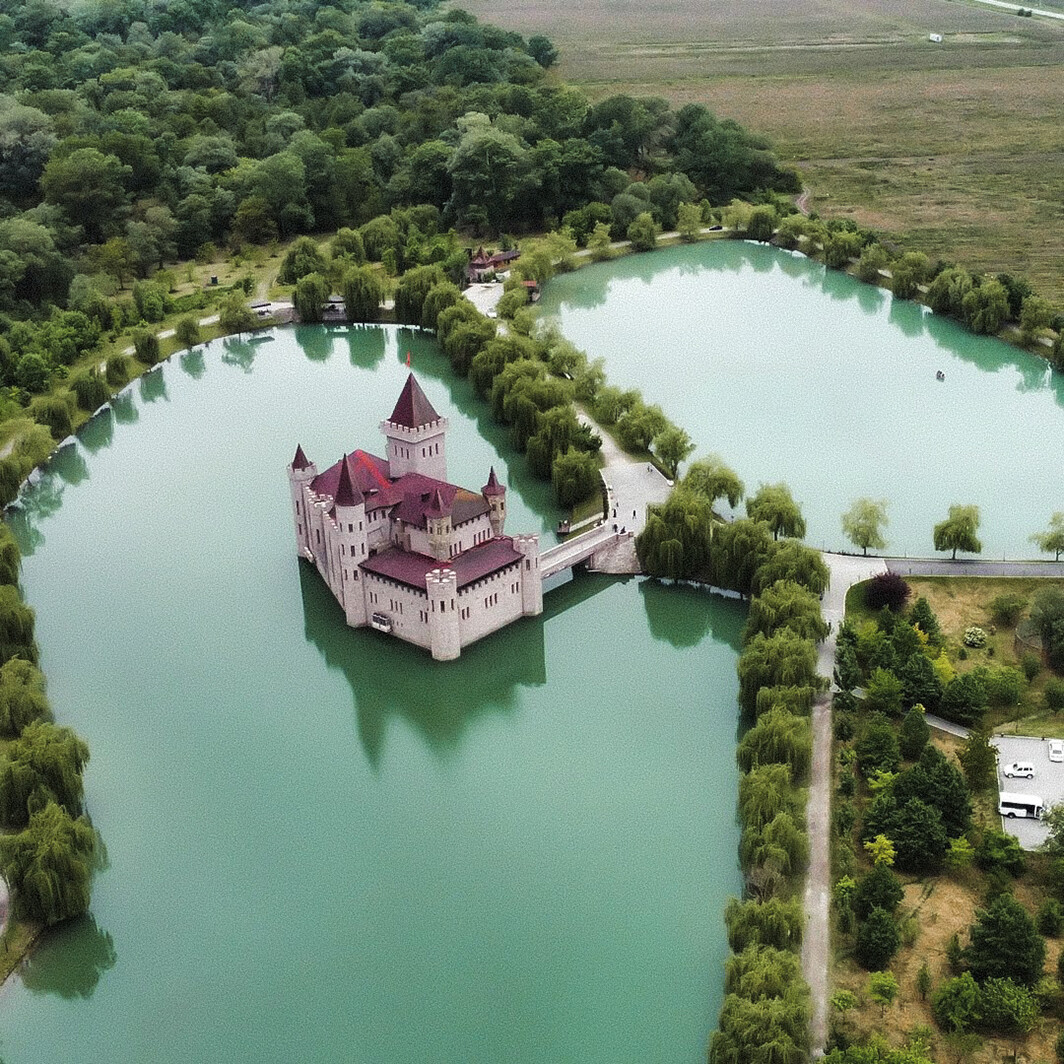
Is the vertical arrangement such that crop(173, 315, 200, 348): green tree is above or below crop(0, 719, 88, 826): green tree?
above

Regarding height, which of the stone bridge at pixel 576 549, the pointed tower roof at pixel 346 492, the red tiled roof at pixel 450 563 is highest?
the pointed tower roof at pixel 346 492

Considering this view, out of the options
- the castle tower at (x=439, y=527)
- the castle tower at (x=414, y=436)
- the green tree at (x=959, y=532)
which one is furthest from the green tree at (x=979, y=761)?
the castle tower at (x=414, y=436)

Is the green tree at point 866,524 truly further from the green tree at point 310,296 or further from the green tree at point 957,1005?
the green tree at point 310,296

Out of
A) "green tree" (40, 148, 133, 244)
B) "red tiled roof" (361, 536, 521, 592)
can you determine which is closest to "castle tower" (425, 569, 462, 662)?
"red tiled roof" (361, 536, 521, 592)

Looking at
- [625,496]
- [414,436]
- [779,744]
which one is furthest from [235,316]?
[779,744]

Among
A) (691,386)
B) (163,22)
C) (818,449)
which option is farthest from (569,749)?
(163,22)

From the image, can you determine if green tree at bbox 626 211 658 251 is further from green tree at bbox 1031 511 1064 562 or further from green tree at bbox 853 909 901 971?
green tree at bbox 853 909 901 971

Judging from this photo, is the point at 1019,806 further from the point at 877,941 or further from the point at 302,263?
the point at 302,263
